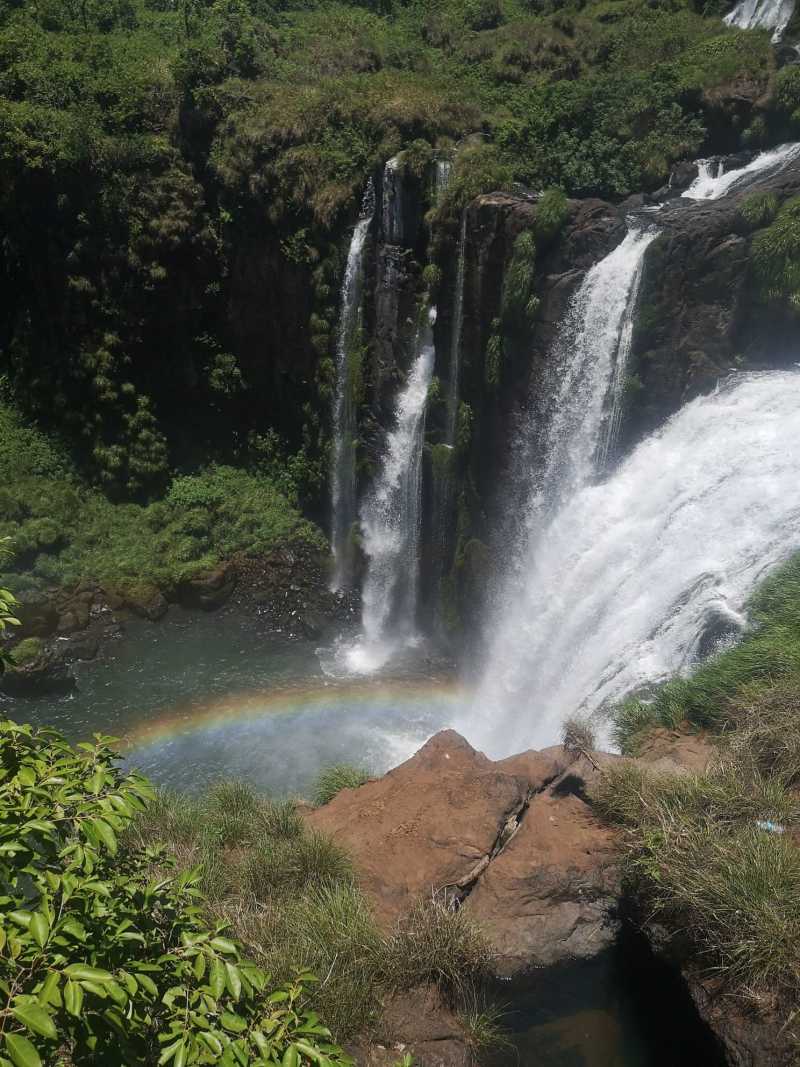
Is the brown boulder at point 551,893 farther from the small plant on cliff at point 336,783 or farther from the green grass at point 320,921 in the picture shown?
the small plant on cliff at point 336,783

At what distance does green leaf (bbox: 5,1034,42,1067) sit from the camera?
5.79ft

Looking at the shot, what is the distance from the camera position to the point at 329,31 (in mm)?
23984

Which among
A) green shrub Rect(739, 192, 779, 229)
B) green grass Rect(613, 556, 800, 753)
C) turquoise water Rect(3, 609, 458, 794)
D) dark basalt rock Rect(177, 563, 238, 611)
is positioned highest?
green shrub Rect(739, 192, 779, 229)

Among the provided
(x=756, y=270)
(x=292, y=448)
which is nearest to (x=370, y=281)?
(x=292, y=448)

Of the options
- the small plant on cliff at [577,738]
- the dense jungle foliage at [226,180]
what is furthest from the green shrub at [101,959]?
the dense jungle foliage at [226,180]

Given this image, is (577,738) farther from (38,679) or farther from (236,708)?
(38,679)

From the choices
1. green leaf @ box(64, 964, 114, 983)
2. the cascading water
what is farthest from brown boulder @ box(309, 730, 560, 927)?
the cascading water

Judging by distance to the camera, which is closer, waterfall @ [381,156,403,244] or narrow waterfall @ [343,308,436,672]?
waterfall @ [381,156,403,244]

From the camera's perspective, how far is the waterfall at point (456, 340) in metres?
14.1

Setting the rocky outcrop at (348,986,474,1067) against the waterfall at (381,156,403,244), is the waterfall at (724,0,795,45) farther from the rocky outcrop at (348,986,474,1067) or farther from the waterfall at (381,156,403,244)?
the rocky outcrop at (348,986,474,1067)

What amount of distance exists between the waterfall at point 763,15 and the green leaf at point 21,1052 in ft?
71.8

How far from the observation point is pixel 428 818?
23.9 ft

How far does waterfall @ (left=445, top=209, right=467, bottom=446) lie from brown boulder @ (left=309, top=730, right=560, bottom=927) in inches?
309

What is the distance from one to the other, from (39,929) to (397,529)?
14.3 meters
